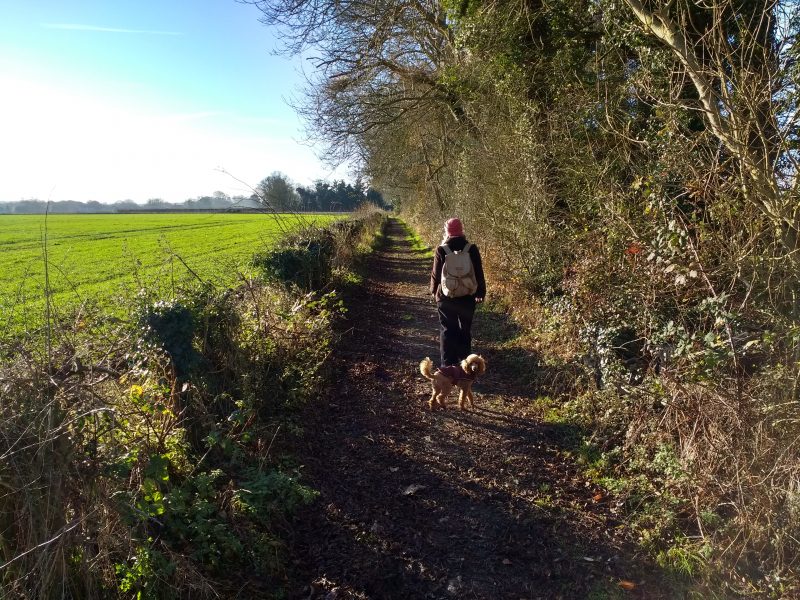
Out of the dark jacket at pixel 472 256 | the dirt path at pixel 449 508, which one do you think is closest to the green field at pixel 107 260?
the dirt path at pixel 449 508

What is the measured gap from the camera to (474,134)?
40.8ft

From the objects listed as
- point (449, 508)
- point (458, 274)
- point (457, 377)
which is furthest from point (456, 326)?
point (449, 508)

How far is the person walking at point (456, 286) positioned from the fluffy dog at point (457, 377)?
0.71m

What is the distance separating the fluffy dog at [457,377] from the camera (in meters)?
5.36

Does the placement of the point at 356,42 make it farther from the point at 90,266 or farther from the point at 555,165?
the point at 90,266

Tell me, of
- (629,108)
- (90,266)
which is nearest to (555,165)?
(629,108)

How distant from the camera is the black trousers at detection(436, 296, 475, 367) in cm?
607

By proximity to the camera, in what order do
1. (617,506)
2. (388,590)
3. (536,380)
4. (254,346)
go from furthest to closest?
1. (536,380)
2. (254,346)
3. (617,506)
4. (388,590)

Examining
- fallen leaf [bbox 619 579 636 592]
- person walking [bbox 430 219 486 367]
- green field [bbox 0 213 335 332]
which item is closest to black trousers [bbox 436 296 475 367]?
person walking [bbox 430 219 486 367]

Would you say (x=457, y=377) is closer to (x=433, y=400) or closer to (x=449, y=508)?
(x=433, y=400)

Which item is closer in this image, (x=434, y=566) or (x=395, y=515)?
(x=434, y=566)

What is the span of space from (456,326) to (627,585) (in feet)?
11.7

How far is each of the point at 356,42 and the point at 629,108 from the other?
7.86 m

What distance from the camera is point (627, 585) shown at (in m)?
3.06
